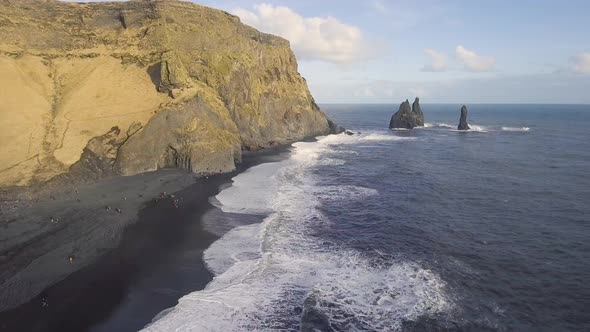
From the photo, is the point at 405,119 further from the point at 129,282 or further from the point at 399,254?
the point at 129,282

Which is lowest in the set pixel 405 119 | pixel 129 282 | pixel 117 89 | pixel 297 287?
pixel 129 282

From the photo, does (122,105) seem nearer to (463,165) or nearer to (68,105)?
(68,105)

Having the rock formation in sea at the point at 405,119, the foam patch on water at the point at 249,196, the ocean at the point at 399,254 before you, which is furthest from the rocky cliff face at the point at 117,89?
the rock formation in sea at the point at 405,119

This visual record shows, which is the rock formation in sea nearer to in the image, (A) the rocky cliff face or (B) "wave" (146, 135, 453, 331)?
(A) the rocky cliff face

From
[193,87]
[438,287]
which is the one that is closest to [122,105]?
[193,87]

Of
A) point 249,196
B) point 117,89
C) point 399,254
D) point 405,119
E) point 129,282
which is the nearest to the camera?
point 129,282

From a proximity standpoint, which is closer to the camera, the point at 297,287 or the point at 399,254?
the point at 297,287

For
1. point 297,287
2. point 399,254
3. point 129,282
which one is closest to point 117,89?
point 129,282
